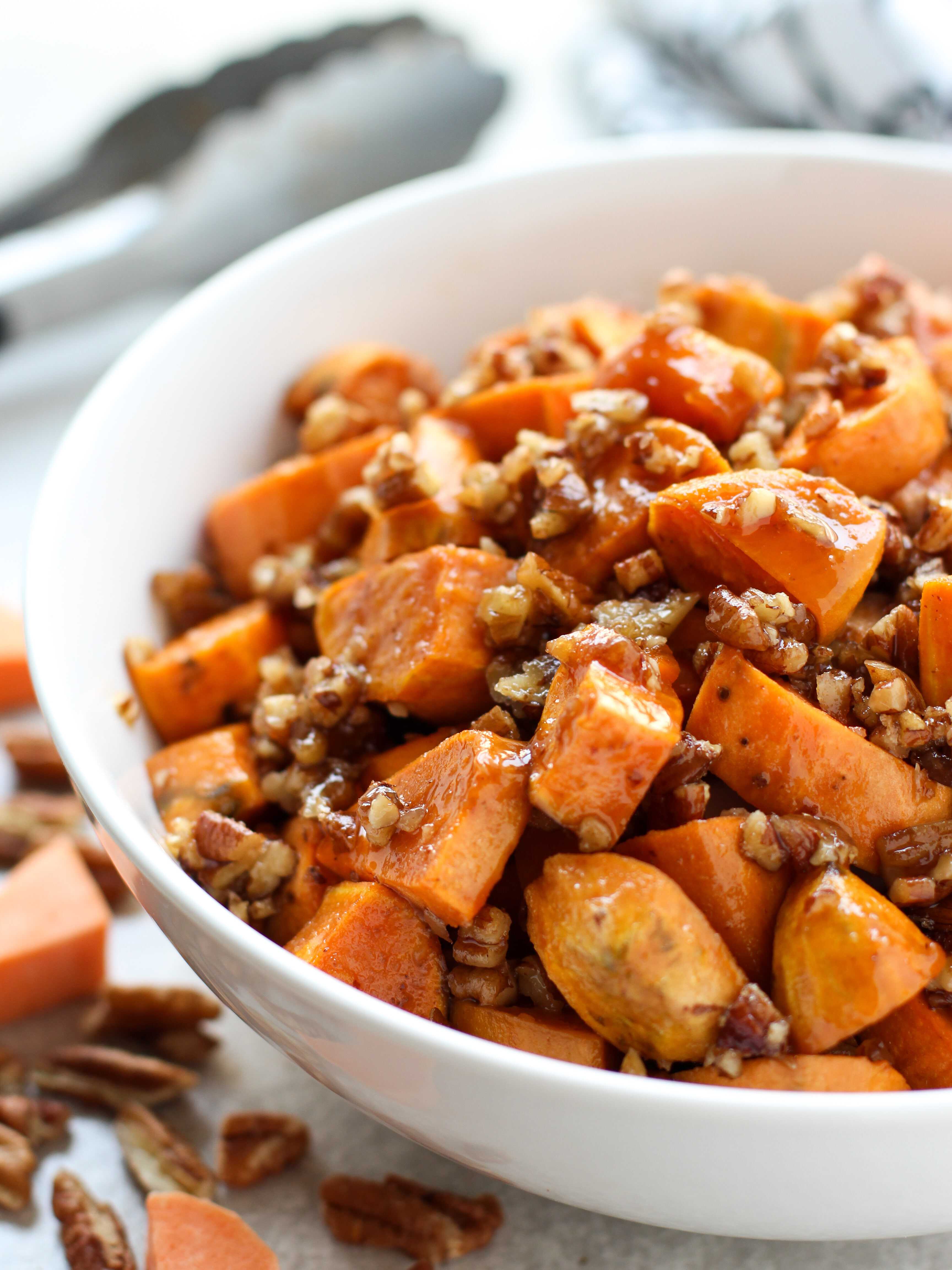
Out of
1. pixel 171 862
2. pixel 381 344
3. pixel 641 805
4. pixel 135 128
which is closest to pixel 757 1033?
pixel 641 805

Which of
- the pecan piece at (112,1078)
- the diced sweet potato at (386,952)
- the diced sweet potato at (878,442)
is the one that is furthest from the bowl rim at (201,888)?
the diced sweet potato at (878,442)

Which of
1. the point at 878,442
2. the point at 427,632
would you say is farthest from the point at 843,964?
the point at 878,442

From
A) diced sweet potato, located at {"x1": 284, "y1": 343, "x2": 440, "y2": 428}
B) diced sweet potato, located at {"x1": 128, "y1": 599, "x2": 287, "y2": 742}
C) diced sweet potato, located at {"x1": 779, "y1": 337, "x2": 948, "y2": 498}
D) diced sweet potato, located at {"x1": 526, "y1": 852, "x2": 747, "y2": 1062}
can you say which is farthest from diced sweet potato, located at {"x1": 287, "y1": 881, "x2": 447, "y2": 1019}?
diced sweet potato, located at {"x1": 284, "y1": 343, "x2": 440, "y2": 428}

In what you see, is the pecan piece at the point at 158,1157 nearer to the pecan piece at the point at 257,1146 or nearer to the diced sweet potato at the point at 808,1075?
the pecan piece at the point at 257,1146

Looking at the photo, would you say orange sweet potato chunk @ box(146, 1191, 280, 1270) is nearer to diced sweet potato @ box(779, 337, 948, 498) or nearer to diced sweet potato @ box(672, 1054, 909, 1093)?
diced sweet potato @ box(672, 1054, 909, 1093)

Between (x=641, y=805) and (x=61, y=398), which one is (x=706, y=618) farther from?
(x=61, y=398)

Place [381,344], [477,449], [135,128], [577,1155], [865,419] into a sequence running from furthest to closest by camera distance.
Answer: [135,128] < [381,344] < [477,449] < [865,419] < [577,1155]
